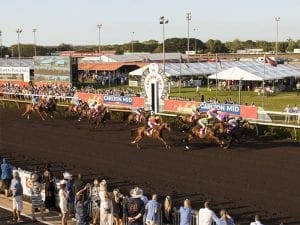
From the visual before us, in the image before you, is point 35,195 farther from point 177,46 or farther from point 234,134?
point 177,46

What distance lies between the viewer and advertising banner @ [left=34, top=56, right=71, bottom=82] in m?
41.8

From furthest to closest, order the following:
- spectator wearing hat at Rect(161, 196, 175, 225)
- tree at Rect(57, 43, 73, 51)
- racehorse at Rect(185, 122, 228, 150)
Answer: tree at Rect(57, 43, 73, 51)
racehorse at Rect(185, 122, 228, 150)
spectator wearing hat at Rect(161, 196, 175, 225)

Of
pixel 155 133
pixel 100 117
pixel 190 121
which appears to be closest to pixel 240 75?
pixel 100 117

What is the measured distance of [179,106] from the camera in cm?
2492

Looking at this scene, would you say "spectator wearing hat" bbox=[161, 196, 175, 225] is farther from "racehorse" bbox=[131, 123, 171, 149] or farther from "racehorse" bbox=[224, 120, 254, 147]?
"racehorse" bbox=[224, 120, 254, 147]

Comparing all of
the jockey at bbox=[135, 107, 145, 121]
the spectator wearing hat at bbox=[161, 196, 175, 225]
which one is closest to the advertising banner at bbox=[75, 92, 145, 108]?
the jockey at bbox=[135, 107, 145, 121]

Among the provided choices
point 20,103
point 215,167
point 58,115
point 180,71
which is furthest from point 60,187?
point 180,71

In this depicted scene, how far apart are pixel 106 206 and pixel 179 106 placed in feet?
51.9

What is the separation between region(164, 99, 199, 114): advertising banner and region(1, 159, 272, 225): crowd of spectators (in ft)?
45.5

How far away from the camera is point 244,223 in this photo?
1014cm

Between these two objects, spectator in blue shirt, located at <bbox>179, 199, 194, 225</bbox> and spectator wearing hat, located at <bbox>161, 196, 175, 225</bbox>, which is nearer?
spectator in blue shirt, located at <bbox>179, 199, 194, 225</bbox>

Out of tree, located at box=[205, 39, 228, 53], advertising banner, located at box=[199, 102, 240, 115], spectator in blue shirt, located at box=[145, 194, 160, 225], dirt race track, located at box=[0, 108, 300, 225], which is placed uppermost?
tree, located at box=[205, 39, 228, 53]

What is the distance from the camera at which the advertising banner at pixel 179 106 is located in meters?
24.4

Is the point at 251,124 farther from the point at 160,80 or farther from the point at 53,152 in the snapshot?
the point at 53,152
